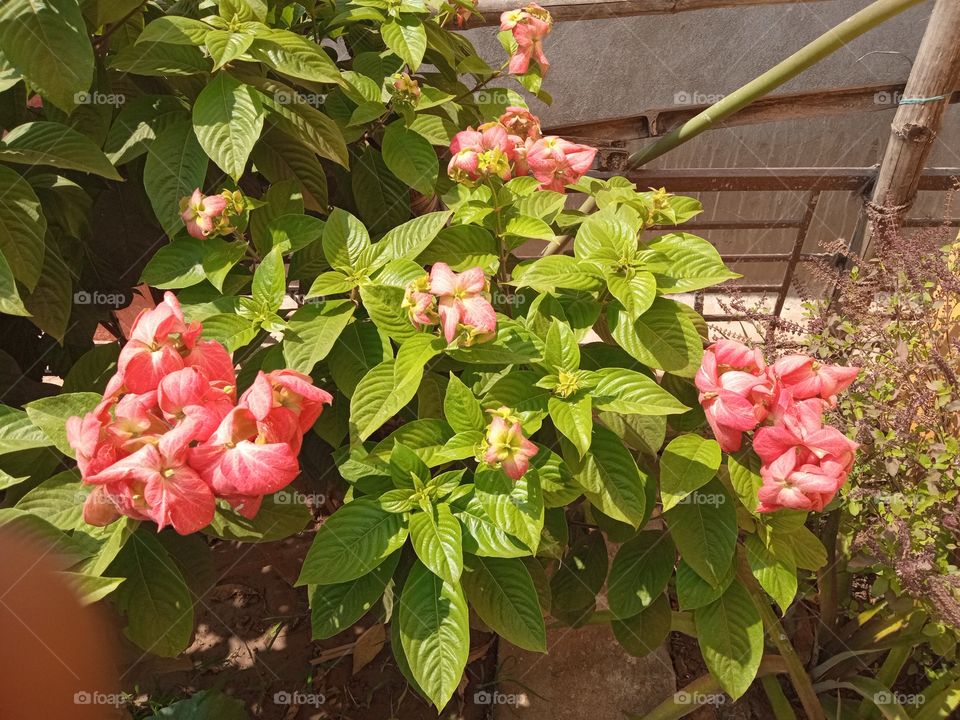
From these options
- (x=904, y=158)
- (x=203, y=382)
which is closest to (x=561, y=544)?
(x=203, y=382)

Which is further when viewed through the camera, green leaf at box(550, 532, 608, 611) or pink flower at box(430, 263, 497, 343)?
green leaf at box(550, 532, 608, 611)

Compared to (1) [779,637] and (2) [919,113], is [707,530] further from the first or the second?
(2) [919,113]

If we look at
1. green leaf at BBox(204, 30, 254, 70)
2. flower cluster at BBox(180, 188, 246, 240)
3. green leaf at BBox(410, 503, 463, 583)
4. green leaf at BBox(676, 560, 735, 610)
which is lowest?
green leaf at BBox(676, 560, 735, 610)

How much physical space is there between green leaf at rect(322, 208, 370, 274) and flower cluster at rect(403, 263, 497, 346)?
196 millimetres

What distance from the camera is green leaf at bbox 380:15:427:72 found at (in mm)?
1135

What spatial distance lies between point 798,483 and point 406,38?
36.7 inches

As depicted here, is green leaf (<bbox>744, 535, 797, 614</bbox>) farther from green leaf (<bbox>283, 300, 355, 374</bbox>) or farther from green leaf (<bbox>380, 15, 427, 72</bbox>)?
green leaf (<bbox>380, 15, 427, 72</bbox>)

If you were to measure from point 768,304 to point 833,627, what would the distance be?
2.04 metres

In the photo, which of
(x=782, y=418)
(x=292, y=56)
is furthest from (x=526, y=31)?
(x=782, y=418)

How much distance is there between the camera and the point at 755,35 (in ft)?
10.0

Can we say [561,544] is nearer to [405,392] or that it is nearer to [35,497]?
[405,392]

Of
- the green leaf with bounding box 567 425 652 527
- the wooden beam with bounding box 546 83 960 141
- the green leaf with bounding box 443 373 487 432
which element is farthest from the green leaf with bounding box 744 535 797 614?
the wooden beam with bounding box 546 83 960 141

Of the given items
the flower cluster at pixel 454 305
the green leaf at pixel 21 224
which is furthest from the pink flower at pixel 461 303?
the green leaf at pixel 21 224

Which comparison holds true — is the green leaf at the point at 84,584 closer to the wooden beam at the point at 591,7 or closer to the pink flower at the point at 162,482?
the pink flower at the point at 162,482
